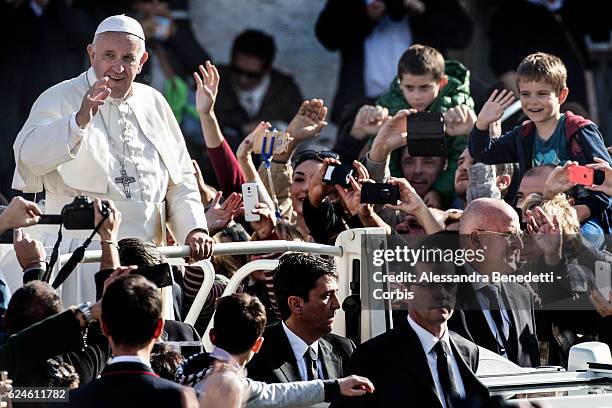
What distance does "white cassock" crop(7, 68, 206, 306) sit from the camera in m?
7.17

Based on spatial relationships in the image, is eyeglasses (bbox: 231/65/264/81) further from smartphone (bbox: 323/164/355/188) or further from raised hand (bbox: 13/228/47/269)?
raised hand (bbox: 13/228/47/269)

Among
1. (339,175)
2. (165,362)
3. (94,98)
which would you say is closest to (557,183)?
(339,175)

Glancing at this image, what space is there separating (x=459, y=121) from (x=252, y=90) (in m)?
5.22

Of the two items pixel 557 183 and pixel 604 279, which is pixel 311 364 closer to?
pixel 604 279

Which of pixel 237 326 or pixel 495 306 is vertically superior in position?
pixel 495 306

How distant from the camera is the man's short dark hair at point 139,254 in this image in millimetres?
6449

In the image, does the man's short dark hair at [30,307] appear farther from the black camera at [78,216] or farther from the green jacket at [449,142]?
the green jacket at [449,142]

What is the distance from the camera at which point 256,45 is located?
47.8ft

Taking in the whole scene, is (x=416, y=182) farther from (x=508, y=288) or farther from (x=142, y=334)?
(x=142, y=334)

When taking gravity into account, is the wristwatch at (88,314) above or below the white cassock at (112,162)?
below

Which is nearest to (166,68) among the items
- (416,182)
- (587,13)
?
(587,13)

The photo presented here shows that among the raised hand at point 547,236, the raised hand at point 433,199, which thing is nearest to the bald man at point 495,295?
the raised hand at point 547,236

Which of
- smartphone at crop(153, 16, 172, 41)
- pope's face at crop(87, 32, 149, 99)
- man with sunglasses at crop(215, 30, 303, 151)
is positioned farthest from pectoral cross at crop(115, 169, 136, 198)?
smartphone at crop(153, 16, 172, 41)

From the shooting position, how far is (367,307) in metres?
7.11
